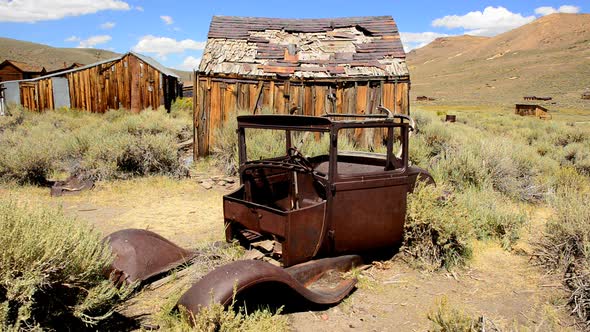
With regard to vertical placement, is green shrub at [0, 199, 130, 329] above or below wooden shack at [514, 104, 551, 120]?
below

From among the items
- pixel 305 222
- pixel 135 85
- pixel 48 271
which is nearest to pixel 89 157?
pixel 48 271

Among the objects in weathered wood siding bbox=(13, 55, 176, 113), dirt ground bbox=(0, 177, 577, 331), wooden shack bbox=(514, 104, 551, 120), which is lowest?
dirt ground bbox=(0, 177, 577, 331)

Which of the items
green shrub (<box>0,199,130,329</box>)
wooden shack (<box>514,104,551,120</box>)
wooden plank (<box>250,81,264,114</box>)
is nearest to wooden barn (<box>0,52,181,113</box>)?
wooden plank (<box>250,81,264,114</box>)

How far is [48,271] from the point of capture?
107 inches

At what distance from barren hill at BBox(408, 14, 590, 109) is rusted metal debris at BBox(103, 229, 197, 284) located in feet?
127

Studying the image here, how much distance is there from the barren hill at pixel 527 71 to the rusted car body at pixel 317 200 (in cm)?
3708

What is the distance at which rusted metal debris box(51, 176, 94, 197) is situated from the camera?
26.1ft

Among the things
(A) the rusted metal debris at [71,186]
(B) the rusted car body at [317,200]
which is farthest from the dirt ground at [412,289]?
(A) the rusted metal debris at [71,186]

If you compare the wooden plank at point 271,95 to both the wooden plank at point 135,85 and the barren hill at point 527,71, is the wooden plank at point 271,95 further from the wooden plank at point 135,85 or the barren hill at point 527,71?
the barren hill at point 527,71

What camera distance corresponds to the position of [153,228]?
623cm

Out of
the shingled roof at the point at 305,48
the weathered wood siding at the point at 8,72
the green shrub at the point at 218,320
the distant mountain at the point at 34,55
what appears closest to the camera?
the green shrub at the point at 218,320

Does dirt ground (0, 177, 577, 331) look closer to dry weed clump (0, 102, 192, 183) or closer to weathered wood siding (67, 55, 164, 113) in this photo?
dry weed clump (0, 102, 192, 183)

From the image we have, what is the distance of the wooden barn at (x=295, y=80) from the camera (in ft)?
35.7

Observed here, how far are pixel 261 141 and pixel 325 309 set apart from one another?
6.23 m
